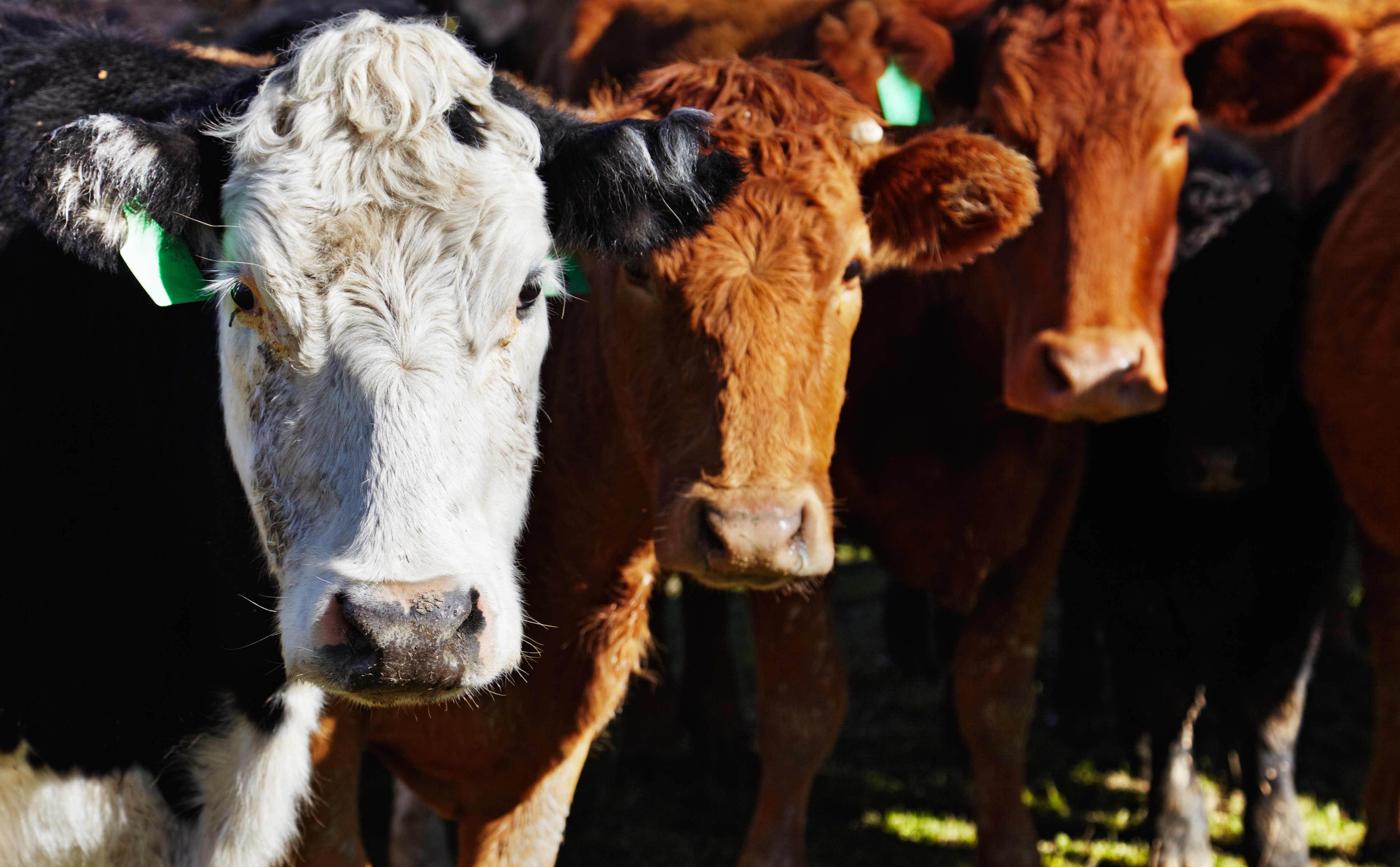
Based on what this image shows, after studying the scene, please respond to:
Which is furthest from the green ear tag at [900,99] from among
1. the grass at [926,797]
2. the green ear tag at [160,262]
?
the green ear tag at [160,262]

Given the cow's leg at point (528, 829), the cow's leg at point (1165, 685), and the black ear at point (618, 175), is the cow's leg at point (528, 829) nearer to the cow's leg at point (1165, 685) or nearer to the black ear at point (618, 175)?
the black ear at point (618, 175)

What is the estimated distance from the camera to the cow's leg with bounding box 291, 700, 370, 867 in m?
3.07

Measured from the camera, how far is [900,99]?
4.33 m

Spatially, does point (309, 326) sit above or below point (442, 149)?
below

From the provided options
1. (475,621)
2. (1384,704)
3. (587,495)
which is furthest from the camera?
(1384,704)

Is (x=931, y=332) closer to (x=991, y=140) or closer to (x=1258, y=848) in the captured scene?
(x=991, y=140)

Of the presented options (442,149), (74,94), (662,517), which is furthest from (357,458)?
(74,94)

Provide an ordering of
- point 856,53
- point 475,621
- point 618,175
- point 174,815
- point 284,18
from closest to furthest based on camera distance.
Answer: point 475,621 < point 618,175 < point 174,815 < point 856,53 < point 284,18

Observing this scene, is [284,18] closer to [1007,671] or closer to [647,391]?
[647,391]

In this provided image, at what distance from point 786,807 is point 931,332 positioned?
60.3 inches

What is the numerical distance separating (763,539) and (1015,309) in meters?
1.51

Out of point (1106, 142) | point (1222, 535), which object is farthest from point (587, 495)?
point (1222, 535)

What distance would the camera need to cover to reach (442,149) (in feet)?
7.72

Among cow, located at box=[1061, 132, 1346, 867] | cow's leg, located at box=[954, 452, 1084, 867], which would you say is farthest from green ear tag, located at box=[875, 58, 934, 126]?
cow's leg, located at box=[954, 452, 1084, 867]
